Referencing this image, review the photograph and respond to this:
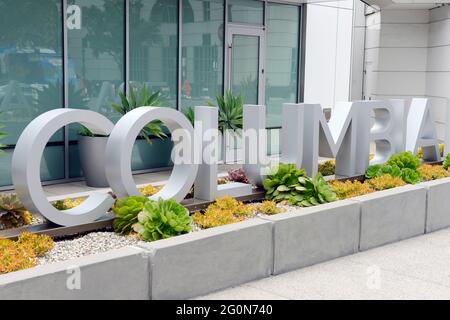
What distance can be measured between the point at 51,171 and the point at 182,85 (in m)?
3.20

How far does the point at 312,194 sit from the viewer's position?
7402 mm

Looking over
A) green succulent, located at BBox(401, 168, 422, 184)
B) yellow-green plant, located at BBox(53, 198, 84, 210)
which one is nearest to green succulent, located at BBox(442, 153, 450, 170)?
green succulent, located at BBox(401, 168, 422, 184)

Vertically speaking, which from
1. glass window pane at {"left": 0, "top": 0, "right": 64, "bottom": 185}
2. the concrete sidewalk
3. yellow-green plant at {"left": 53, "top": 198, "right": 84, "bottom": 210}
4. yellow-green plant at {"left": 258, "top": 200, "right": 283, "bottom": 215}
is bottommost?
the concrete sidewalk

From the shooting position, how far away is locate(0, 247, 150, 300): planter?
178 inches

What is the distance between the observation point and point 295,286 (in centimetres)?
605

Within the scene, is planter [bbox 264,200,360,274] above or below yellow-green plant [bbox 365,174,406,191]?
below

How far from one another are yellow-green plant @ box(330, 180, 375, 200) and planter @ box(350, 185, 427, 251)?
0.25m

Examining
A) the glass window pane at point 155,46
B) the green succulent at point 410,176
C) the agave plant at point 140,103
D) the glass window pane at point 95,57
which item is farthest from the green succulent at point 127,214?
the glass window pane at point 155,46

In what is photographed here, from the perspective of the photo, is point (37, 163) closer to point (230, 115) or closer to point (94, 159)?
point (94, 159)

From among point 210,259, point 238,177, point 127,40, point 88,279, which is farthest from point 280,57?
point 88,279

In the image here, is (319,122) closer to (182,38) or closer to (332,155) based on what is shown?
(332,155)

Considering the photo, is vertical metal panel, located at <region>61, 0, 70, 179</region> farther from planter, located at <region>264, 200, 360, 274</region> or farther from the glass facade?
planter, located at <region>264, 200, 360, 274</region>

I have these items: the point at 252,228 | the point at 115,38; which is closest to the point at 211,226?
the point at 252,228

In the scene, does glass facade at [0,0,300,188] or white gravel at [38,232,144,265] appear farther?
glass facade at [0,0,300,188]
